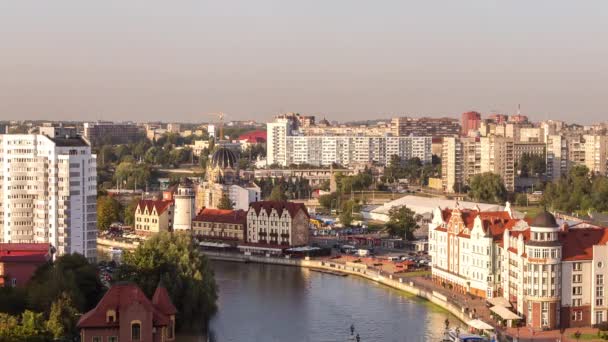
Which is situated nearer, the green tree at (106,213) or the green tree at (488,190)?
the green tree at (106,213)

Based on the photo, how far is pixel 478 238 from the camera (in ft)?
80.3

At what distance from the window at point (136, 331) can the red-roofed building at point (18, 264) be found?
16.9ft

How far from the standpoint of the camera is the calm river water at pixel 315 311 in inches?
843

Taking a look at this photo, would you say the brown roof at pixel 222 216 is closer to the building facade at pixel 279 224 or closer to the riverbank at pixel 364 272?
the building facade at pixel 279 224

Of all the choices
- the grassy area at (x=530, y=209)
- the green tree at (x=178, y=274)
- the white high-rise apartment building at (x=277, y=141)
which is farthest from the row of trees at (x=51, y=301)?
the white high-rise apartment building at (x=277, y=141)

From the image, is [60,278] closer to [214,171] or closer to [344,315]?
[344,315]

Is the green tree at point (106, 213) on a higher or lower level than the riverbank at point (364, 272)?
higher

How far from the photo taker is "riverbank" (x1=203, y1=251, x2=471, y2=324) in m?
23.8

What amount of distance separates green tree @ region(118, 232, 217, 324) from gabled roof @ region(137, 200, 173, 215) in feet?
47.0

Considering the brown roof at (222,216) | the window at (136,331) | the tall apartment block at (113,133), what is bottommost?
the window at (136,331)

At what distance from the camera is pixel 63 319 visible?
1766cm

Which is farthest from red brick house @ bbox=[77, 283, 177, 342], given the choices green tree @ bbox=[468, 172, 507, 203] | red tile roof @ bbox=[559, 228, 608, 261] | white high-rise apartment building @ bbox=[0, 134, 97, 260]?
green tree @ bbox=[468, 172, 507, 203]

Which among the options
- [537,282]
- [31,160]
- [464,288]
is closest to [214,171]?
[31,160]

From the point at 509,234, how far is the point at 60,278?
9229 millimetres
